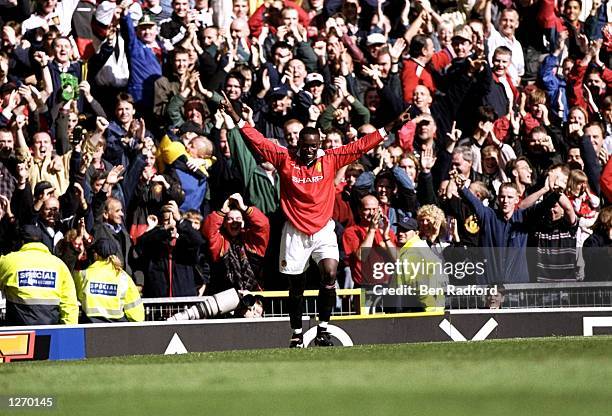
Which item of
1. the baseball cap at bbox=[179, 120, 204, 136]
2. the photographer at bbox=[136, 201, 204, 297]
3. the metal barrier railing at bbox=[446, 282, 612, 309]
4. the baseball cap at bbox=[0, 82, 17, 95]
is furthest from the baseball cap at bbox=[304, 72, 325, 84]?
the baseball cap at bbox=[0, 82, 17, 95]

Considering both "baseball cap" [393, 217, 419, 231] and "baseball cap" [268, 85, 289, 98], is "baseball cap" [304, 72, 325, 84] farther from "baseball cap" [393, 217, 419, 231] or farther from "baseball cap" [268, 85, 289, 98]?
"baseball cap" [393, 217, 419, 231]

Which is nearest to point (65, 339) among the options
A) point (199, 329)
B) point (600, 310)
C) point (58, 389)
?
point (199, 329)

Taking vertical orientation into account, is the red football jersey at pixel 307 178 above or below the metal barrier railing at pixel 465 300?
above

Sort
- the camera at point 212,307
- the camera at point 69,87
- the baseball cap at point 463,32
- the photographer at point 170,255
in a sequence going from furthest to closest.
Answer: the baseball cap at point 463,32
the camera at point 69,87
the photographer at point 170,255
the camera at point 212,307

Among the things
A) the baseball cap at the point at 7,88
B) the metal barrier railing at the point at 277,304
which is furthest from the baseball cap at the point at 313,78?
the baseball cap at the point at 7,88

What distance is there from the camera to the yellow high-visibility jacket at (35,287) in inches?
516

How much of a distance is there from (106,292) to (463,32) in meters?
7.30

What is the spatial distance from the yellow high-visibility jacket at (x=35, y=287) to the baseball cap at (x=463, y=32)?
765cm

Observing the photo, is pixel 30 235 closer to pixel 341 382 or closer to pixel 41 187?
pixel 41 187

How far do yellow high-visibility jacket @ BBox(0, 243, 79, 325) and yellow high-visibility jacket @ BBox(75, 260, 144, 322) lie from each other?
516mm

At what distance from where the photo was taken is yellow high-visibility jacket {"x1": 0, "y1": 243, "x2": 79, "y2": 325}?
43.0 ft

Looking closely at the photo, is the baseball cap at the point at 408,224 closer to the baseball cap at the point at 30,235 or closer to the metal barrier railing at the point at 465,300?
the metal barrier railing at the point at 465,300

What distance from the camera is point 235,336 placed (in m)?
14.5

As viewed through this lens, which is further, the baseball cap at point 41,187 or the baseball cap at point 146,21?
the baseball cap at point 146,21
